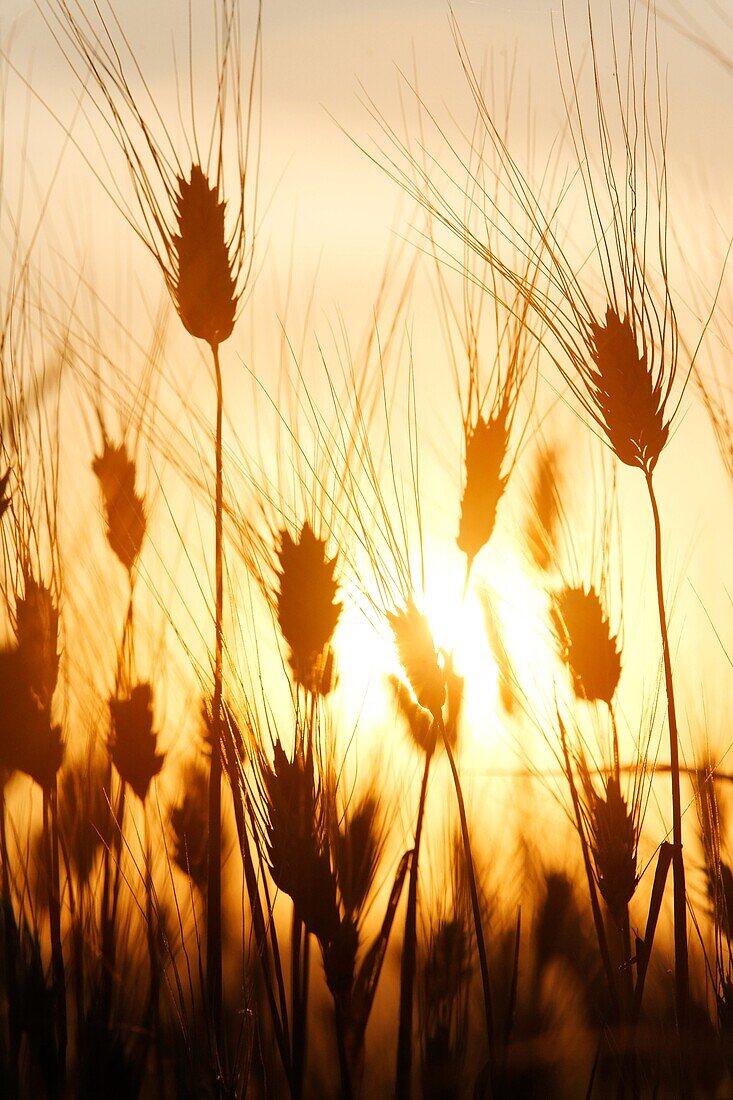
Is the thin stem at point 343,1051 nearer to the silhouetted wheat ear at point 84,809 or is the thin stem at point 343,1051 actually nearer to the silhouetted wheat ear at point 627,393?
the silhouetted wheat ear at point 84,809

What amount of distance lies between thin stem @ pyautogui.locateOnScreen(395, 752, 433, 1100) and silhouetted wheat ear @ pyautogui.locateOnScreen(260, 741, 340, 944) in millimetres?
121

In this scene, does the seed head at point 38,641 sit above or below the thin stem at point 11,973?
above

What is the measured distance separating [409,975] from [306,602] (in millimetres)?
358

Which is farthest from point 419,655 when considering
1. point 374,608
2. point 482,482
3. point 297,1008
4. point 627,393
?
point 297,1008

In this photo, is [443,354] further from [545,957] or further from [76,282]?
[545,957]

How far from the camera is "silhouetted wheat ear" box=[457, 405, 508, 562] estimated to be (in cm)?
71

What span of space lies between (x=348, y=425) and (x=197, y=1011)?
57 cm

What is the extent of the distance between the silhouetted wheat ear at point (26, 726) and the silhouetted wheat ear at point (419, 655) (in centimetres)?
34

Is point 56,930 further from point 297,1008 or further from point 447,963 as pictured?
point 447,963

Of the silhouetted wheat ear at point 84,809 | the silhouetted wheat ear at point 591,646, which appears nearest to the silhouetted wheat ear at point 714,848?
the silhouetted wheat ear at point 591,646

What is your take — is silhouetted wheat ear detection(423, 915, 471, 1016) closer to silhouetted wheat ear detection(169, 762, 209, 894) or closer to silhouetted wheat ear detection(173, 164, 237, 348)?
silhouetted wheat ear detection(169, 762, 209, 894)

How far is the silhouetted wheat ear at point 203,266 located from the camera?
0.73 m

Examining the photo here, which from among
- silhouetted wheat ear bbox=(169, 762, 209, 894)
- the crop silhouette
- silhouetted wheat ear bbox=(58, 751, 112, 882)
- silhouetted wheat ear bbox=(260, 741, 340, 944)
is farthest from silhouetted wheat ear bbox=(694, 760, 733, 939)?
silhouetted wheat ear bbox=(58, 751, 112, 882)

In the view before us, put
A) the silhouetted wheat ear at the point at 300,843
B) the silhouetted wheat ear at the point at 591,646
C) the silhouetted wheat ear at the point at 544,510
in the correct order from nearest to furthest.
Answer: the silhouetted wheat ear at the point at 300,843, the silhouetted wheat ear at the point at 591,646, the silhouetted wheat ear at the point at 544,510
